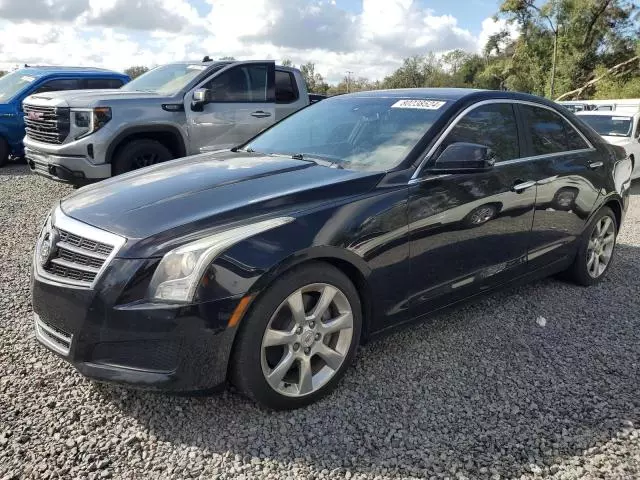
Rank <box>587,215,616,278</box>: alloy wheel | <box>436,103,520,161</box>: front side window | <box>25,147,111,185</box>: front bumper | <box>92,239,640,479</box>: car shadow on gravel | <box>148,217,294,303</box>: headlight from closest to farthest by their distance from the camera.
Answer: <box>148,217,294,303</box>: headlight → <box>92,239,640,479</box>: car shadow on gravel → <box>436,103,520,161</box>: front side window → <box>587,215,616,278</box>: alloy wheel → <box>25,147,111,185</box>: front bumper

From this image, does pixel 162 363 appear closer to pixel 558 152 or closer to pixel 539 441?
pixel 539 441

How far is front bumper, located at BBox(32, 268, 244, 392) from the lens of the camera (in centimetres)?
247

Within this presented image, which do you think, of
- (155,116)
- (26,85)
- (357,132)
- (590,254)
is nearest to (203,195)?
(357,132)

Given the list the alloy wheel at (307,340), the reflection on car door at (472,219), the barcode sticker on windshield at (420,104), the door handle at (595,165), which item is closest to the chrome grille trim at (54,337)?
the alloy wheel at (307,340)

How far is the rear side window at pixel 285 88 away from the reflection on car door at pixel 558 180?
5.08 metres

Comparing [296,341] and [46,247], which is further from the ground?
[46,247]

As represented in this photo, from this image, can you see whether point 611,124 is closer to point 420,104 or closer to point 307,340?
point 420,104

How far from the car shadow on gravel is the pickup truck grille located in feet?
16.2

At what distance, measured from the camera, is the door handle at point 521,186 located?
152 inches

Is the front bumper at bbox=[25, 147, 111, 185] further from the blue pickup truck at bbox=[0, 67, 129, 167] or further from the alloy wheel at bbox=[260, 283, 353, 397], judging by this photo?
the alloy wheel at bbox=[260, 283, 353, 397]

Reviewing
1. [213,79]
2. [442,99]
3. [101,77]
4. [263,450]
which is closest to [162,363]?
[263,450]

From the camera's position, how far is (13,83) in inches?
424

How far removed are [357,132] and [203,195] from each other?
133 cm

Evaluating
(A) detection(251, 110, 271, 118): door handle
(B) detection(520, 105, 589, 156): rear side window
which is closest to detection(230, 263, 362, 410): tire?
(B) detection(520, 105, 589, 156): rear side window
